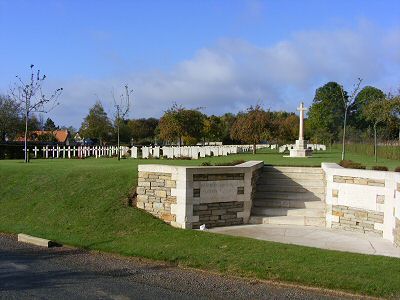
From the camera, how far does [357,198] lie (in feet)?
34.6

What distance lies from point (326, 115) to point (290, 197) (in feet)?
237

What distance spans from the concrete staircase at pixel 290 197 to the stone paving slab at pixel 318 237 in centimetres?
36

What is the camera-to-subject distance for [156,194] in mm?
11219

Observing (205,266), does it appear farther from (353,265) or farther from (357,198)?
(357,198)

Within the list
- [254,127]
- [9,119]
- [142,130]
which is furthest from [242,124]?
[142,130]

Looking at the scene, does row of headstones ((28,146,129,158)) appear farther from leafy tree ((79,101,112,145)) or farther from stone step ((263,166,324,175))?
leafy tree ((79,101,112,145))

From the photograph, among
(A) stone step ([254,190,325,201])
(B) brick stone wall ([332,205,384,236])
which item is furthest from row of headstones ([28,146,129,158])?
(B) brick stone wall ([332,205,384,236])

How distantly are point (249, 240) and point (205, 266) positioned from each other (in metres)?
1.58

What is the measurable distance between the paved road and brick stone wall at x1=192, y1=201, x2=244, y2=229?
108 inches

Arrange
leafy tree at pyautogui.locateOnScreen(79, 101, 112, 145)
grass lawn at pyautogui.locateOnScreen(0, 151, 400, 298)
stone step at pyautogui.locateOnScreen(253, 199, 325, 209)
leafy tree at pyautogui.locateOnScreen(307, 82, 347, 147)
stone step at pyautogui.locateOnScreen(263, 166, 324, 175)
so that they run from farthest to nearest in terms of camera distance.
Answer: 1. leafy tree at pyautogui.locateOnScreen(307, 82, 347, 147)
2. leafy tree at pyautogui.locateOnScreen(79, 101, 112, 145)
3. stone step at pyautogui.locateOnScreen(263, 166, 324, 175)
4. stone step at pyautogui.locateOnScreen(253, 199, 325, 209)
5. grass lawn at pyautogui.locateOnScreen(0, 151, 400, 298)

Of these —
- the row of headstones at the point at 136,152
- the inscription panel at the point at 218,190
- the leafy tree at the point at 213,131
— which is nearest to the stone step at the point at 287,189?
the inscription panel at the point at 218,190

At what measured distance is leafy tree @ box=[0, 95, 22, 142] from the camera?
45.8 meters

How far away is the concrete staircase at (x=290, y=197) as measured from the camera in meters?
11.4

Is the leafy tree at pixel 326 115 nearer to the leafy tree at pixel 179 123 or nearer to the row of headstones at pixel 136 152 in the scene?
the leafy tree at pixel 179 123
